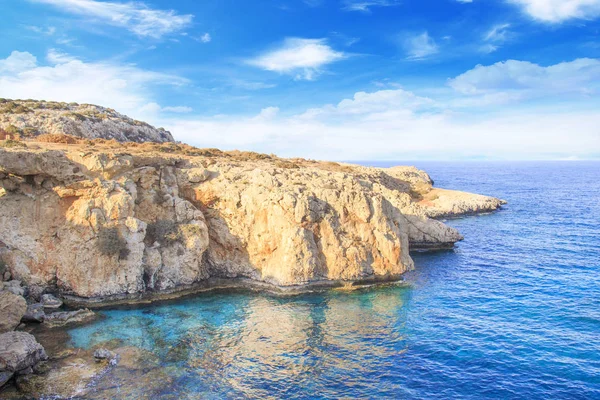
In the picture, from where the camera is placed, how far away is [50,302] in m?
32.3

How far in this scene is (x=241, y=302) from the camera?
35.5m

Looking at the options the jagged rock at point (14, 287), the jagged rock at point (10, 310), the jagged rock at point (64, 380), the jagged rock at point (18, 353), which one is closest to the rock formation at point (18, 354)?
the jagged rock at point (18, 353)

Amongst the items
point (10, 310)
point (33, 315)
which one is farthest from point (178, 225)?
point (10, 310)

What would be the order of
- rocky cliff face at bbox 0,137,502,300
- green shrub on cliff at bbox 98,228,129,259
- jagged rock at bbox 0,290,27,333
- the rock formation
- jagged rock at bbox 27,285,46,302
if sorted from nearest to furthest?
1. the rock formation
2. jagged rock at bbox 0,290,27,333
3. jagged rock at bbox 27,285,46,302
4. green shrub on cliff at bbox 98,228,129,259
5. rocky cliff face at bbox 0,137,502,300

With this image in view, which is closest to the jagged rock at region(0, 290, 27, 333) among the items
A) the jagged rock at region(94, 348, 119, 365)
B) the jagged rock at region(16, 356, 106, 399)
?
the jagged rock at region(16, 356, 106, 399)

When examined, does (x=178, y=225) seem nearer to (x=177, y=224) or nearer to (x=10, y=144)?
(x=177, y=224)

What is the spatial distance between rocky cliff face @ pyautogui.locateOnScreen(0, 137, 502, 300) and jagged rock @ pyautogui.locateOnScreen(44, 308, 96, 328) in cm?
240

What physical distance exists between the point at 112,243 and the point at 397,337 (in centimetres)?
2270

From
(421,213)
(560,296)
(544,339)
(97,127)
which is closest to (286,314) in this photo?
(544,339)

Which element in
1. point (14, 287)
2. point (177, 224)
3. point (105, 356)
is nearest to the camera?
point (105, 356)

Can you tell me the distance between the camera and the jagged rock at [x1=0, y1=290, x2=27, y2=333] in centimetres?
2641

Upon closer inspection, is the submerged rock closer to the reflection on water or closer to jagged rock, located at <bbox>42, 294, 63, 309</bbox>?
jagged rock, located at <bbox>42, 294, 63, 309</bbox>

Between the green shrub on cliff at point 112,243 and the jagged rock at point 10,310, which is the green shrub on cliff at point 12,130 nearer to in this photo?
the green shrub on cliff at point 112,243

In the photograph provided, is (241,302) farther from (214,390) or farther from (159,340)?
(214,390)
